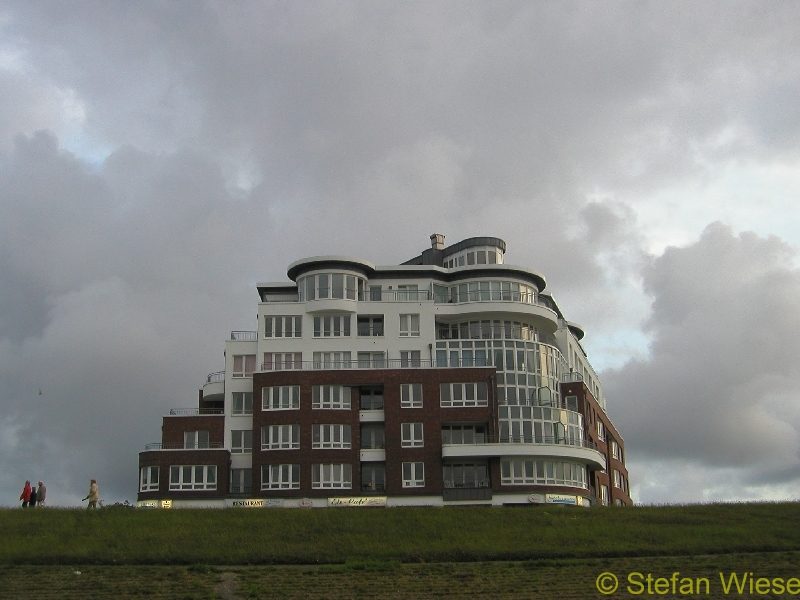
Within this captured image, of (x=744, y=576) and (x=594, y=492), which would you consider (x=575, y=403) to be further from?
(x=744, y=576)

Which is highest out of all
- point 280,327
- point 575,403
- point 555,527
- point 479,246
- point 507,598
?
point 479,246

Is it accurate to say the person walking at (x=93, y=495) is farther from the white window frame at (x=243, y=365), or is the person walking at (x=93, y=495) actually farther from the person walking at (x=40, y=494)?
the white window frame at (x=243, y=365)

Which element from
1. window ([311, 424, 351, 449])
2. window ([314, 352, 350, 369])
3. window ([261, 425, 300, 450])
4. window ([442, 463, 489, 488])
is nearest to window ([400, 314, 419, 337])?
window ([314, 352, 350, 369])

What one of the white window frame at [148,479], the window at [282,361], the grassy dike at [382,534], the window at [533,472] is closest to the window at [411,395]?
the window at [533,472]

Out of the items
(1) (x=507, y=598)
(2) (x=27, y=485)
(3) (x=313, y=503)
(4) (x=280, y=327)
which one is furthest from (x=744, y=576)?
(4) (x=280, y=327)

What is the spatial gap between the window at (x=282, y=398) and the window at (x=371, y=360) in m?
5.55

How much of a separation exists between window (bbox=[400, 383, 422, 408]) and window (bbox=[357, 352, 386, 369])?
330cm

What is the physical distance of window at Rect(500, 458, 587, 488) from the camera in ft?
232

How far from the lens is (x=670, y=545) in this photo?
4766 cm

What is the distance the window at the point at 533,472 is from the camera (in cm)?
7056

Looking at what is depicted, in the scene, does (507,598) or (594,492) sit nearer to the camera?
(507,598)

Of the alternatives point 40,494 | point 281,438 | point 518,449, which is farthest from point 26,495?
point 518,449

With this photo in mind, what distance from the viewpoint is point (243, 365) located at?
3039 inches

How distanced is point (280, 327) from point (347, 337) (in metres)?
4.84
